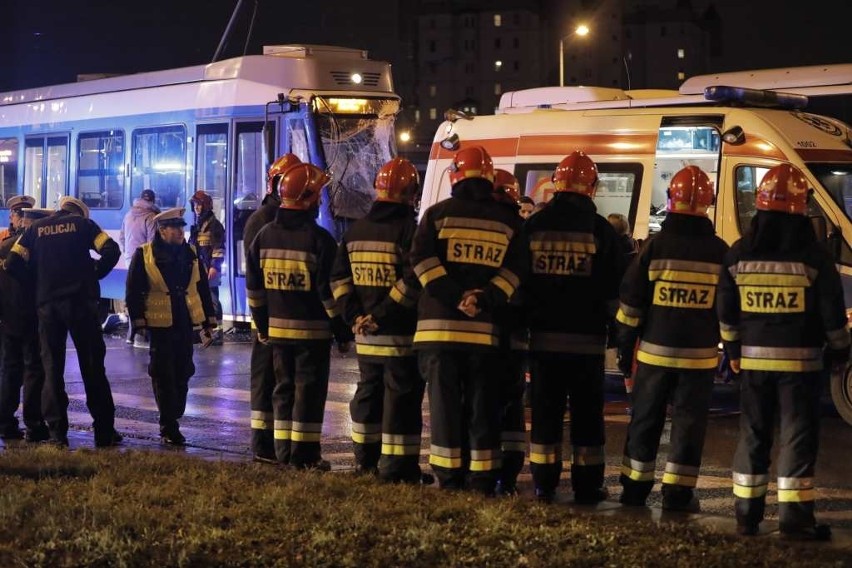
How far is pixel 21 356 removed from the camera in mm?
10711

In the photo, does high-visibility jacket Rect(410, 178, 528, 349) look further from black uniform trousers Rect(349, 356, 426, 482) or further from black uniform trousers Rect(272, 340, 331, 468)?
black uniform trousers Rect(272, 340, 331, 468)

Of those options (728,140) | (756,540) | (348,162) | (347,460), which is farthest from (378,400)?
(348,162)

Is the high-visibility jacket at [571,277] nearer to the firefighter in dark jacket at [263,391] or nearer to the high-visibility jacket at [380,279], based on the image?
the high-visibility jacket at [380,279]

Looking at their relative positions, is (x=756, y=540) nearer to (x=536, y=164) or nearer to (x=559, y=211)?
(x=559, y=211)

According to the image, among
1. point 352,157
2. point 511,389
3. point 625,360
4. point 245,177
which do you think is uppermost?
point 352,157

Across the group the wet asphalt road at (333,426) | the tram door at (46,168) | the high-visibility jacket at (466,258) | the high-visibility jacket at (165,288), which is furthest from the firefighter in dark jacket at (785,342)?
the tram door at (46,168)

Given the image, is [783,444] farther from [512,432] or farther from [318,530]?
[318,530]

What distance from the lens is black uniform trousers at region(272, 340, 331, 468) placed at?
8.77m

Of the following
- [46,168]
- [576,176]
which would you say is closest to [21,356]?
[576,176]

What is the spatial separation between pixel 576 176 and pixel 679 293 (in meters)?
0.95

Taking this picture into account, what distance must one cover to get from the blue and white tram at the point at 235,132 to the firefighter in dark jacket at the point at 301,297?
8.02 metres

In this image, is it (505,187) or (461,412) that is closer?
(461,412)

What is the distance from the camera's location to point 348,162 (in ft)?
56.8

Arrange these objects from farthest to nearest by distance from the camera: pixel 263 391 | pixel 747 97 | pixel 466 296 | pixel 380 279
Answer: pixel 747 97, pixel 263 391, pixel 380 279, pixel 466 296
